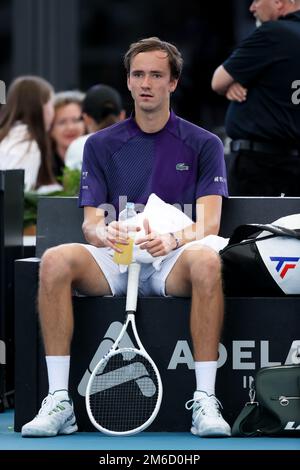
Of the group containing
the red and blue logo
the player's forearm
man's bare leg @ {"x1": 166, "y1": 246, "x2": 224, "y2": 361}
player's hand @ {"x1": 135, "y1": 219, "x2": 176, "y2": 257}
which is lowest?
man's bare leg @ {"x1": 166, "y1": 246, "x2": 224, "y2": 361}

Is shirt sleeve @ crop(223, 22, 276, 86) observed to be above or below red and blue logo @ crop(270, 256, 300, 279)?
above

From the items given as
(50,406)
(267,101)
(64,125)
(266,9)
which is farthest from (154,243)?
(64,125)

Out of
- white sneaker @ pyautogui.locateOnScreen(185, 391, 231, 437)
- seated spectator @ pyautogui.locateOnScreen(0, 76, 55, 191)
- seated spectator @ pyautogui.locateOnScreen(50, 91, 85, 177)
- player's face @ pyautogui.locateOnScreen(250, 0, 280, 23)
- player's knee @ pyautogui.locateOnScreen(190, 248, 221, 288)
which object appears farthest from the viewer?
seated spectator @ pyautogui.locateOnScreen(50, 91, 85, 177)

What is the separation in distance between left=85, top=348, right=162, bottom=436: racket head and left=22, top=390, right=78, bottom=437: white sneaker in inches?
4.3

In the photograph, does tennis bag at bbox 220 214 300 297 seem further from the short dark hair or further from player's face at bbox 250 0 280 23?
player's face at bbox 250 0 280 23

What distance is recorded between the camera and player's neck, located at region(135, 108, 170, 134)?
543 cm

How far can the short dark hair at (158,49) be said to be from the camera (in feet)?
17.7

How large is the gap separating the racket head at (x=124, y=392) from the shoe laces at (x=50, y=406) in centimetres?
16

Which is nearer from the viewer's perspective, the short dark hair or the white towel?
the white towel

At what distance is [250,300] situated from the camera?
203 inches

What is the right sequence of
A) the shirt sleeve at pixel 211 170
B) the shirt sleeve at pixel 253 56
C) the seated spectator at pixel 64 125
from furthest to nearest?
the seated spectator at pixel 64 125 → the shirt sleeve at pixel 253 56 → the shirt sleeve at pixel 211 170

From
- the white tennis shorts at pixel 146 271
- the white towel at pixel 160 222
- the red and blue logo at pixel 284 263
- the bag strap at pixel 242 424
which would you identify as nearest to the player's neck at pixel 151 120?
the white towel at pixel 160 222

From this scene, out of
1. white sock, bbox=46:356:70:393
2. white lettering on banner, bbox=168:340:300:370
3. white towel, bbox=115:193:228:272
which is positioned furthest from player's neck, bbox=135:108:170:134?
white sock, bbox=46:356:70:393

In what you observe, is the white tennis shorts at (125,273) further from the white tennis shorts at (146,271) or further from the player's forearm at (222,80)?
the player's forearm at (222,80)
